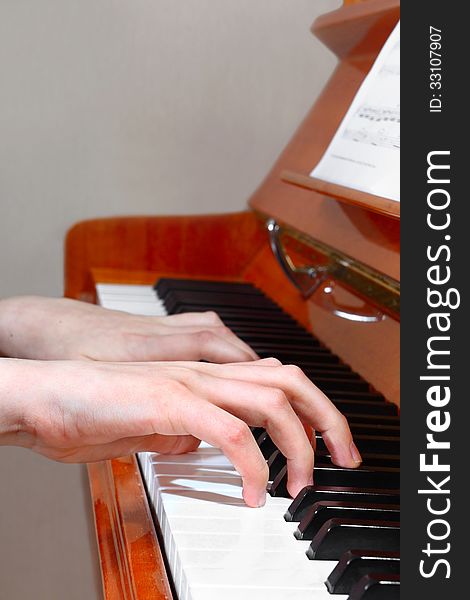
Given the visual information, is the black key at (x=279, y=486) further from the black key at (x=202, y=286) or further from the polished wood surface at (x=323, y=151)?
the black key at (x=202, y=286)

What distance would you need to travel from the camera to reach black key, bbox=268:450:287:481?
93cm

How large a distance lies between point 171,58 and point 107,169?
342mm

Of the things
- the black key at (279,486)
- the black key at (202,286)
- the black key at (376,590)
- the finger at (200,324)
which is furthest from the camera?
the black key at (202,286)

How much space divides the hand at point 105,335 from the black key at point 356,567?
0.51 meters

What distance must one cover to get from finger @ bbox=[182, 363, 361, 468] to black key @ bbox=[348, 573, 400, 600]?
230 mm

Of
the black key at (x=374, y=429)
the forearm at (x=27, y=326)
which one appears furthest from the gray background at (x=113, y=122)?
the black key at (x=374, y=429)

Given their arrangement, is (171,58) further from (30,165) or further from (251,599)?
(251,599)

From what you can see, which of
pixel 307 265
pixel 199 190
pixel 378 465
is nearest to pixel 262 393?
pixel 378 465

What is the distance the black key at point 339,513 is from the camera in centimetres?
79

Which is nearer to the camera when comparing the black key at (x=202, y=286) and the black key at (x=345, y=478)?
the black key at (x=345, y=478)

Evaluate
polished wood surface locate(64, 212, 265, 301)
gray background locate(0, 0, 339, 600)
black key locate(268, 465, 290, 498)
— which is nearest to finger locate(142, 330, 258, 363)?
black key locate(268, 465, 290, 498)

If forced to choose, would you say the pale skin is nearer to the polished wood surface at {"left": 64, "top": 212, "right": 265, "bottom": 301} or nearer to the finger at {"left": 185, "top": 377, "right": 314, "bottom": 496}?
the finger at {"left": 185, "top": 377, "right": 314, "bottom": 496}

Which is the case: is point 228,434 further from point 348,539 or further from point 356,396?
point 356,396

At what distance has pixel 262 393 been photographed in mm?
844
